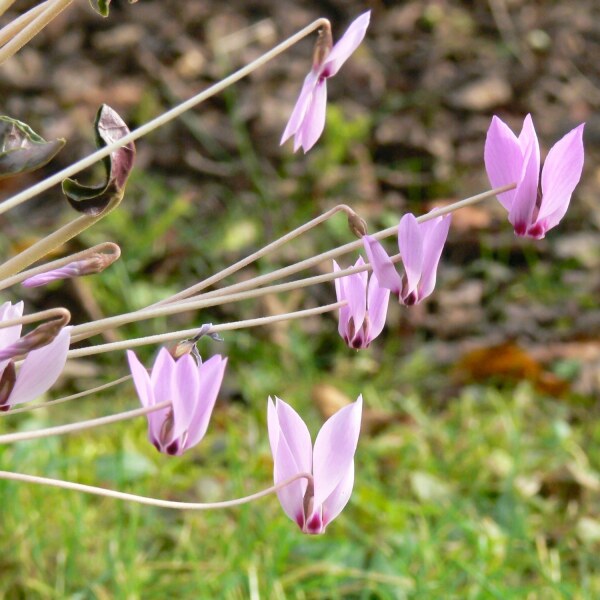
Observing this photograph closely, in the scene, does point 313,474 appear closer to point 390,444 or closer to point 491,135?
point 491,135

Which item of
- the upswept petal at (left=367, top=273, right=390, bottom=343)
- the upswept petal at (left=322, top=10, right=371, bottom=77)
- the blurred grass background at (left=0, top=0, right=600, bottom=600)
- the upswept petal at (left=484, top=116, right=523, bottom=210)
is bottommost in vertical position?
the blurred grass background at (left=0, top=0, right=600, bottom=600)

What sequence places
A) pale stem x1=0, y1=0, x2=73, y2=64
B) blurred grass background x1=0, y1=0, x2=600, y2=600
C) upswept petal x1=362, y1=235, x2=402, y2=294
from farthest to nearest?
blurred grass background x1=0, y1=0, x2=600, y2=600 → pale stem x1=0, y1=0, x2=73, y2=64 → upswept petal x1=362, y1=235, x2=402, y2=294

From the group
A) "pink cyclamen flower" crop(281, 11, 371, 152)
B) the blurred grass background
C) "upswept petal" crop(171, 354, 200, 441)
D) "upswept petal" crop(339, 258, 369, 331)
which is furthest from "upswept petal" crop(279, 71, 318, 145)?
the blurred grass background

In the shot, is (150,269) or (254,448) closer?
(254,448)

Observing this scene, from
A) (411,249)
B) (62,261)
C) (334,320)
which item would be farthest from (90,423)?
(334,320)

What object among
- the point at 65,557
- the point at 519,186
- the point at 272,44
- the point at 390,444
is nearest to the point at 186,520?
the point at 65,557

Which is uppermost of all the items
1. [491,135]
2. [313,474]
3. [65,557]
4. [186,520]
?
[491,135]

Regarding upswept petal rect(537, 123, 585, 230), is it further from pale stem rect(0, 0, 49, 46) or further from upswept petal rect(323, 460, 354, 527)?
pale stem rect(0, 0, 49, 46)

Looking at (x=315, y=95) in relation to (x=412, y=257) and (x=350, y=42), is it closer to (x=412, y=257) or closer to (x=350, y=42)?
(x=350, y=42)
